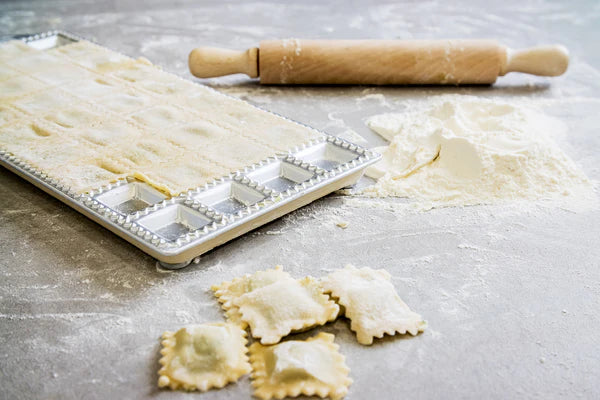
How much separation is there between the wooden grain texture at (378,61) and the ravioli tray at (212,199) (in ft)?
2.51

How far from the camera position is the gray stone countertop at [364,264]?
1.58 metres

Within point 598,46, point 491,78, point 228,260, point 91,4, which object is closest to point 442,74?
point 491,78

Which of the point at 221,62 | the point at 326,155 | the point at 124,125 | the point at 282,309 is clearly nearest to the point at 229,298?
the point at 282,309

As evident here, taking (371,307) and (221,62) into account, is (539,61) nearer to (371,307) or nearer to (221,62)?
(221,62)

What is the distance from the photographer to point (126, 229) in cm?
190

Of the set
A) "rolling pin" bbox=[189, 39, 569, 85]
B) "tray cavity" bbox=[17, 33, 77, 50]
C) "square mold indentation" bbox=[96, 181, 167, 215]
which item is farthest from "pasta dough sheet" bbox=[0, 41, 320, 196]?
"rolling pin" bbox=[189, 39, 569, 85]

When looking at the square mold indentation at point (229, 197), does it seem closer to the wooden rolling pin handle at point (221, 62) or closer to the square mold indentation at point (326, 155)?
the square mold indentation at point (326, 155)

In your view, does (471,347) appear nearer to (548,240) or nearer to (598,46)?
(548,240)

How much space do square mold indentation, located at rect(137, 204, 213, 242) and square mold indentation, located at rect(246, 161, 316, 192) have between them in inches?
10.5

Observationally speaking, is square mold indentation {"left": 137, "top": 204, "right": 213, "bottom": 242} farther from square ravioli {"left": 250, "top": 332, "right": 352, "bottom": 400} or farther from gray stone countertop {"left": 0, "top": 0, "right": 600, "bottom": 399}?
square ravioli {"left": 250, "top": 332, "right": 352, "bottom": 400}

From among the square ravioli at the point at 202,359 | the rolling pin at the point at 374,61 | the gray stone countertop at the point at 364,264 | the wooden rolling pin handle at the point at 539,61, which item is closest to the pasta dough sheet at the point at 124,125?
the gray stone countertop at the point at 364,264

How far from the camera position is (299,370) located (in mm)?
1521

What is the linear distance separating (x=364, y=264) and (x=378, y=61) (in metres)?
1.37

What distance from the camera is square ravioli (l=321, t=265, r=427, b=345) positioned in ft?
5.54
